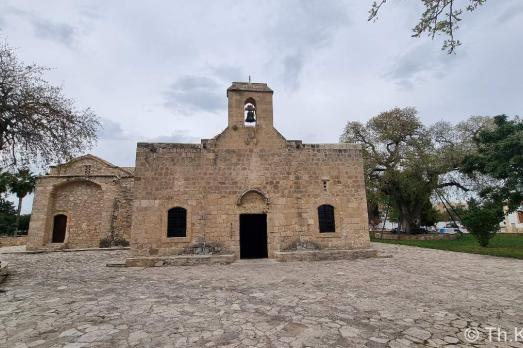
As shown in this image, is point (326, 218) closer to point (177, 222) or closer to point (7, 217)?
point (177, 222)

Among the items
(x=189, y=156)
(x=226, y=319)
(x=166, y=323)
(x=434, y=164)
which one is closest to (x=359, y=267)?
(x=226, y=319)

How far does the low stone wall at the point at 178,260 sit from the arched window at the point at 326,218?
447cm

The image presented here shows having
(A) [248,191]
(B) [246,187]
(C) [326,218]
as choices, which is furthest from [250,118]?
(C) [326,218]

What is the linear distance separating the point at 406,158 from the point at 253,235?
54.9 feet

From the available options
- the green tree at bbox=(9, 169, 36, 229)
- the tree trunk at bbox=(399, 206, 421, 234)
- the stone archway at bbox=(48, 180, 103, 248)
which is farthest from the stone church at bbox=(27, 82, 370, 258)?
the green tree at bbox=(9, 169, 36, 229)

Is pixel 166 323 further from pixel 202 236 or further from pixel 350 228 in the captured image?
pixel 350 228

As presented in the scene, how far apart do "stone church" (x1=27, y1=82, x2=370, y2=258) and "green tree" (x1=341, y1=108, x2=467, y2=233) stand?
12.4 metres

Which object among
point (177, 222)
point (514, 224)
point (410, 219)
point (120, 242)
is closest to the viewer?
point (177, 222)

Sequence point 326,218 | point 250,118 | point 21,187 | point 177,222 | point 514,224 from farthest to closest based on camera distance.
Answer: point 514,224 < point 21,187 < point 250,118 < point 326,218 < point 177,222

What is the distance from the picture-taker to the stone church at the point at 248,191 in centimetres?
1188

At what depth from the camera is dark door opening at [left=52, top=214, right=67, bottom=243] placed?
20359 millimetres

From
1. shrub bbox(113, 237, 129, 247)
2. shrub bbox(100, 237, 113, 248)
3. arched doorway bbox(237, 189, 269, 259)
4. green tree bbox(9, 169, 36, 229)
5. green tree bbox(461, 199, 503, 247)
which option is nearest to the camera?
arched doorway bbox(237, 189, 269, 259)

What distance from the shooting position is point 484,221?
15.6m

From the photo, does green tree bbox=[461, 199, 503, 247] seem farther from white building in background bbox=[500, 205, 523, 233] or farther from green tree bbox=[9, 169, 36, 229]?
green tree bbox=[9, 169, 36, 229]
